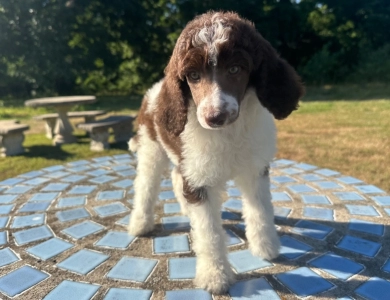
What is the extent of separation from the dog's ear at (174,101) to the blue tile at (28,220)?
6.89 ft

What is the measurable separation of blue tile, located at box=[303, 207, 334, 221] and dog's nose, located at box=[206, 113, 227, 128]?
210cm

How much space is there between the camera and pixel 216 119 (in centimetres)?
204

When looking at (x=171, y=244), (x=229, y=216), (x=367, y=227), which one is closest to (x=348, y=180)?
(x=367, y=227)

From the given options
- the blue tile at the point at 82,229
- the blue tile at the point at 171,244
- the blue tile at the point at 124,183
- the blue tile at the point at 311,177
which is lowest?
the blue tile at the point at 171,244

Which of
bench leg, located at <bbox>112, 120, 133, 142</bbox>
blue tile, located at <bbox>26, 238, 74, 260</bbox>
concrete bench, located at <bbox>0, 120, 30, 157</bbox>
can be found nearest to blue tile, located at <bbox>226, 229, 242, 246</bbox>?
blue tile, located at <bbox>26, 238, 74, 260</bbox>

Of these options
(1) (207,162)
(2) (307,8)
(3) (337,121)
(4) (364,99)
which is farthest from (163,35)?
(1) (207,162)

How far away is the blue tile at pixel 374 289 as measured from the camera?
2.48 meters

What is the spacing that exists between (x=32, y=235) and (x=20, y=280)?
753 mm

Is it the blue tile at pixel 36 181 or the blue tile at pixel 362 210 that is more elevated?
the blue tile at pixel 36 181

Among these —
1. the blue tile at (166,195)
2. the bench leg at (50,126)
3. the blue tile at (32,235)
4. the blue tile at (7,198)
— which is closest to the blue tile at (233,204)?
the blue tile at (166,195)

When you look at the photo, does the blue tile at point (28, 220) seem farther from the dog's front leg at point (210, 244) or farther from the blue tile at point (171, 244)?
the dog's front leg at point (210, 244)

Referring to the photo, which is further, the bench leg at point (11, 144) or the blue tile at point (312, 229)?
the bench leg at point (11, 144)

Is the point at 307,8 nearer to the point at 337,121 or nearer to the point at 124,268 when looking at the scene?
the point at 337,121

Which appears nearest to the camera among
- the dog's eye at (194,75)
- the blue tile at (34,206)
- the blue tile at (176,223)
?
the dog's eye at (194,75)
